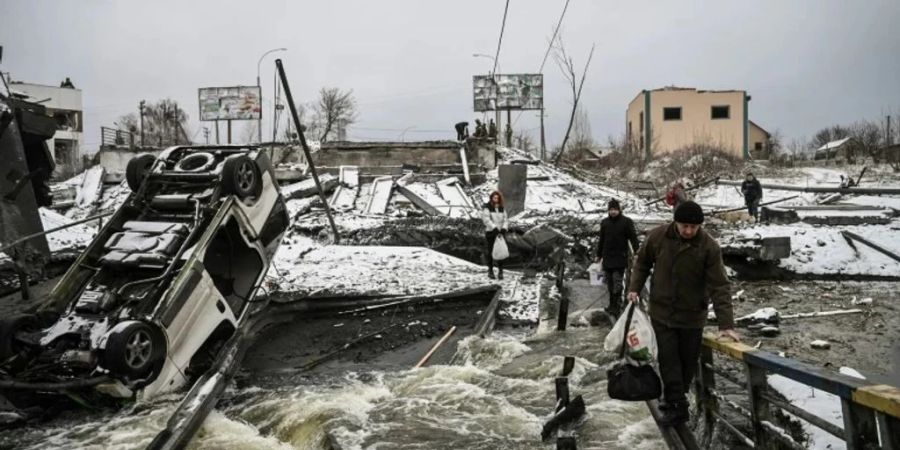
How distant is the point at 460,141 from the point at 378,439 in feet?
71.2

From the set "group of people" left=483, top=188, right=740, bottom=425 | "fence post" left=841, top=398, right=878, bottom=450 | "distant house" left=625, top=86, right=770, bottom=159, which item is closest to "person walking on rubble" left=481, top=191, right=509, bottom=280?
"group of people" left=483, top=188, right=740, bottom=425

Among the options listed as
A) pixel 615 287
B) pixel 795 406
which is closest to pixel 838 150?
pixel 615 287

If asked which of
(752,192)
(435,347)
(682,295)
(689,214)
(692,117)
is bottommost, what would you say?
(435,347)

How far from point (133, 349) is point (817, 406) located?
18.6ft

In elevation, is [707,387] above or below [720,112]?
below

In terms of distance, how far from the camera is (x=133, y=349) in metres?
5.77

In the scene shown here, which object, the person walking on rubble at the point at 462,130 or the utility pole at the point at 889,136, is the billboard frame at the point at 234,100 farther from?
the utility pole at the point at 889,136

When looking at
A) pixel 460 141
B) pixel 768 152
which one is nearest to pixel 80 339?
pixel 460 141

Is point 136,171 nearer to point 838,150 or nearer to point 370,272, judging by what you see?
point 370,272

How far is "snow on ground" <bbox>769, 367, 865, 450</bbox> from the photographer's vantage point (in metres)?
4.50

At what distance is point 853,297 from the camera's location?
1136 cm

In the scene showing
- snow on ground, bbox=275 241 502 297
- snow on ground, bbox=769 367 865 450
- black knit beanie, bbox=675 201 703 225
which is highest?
black knit beanie, bbox=675 201 703 225

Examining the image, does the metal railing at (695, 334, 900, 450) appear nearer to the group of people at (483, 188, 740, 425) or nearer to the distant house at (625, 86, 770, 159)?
the group of people at (483, 188, 740, 425)

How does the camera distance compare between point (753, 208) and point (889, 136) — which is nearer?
point (753, 208)
